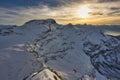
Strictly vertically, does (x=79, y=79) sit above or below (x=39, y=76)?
below

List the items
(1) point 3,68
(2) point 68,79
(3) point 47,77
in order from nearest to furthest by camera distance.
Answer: (3) point 47,77
(2) point 68,79
(1) point 3,68

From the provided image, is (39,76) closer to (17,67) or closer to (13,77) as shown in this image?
(13,77)

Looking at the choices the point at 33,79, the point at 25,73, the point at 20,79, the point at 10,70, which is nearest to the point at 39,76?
the point at 33,79

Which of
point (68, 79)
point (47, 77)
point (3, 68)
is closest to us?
point (47, 77)

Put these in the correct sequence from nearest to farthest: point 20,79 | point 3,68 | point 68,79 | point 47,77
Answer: point 47,77
point 20,79
point 68,79
point 3,68

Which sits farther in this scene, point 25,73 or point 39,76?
point 25,73

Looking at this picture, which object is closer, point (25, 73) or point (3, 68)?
point (25, 73)

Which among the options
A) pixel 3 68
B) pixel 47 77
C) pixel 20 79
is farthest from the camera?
pixel 3 68

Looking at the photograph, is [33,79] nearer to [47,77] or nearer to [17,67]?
[47,77]

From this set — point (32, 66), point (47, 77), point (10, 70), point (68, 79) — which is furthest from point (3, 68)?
point (47, 77)
